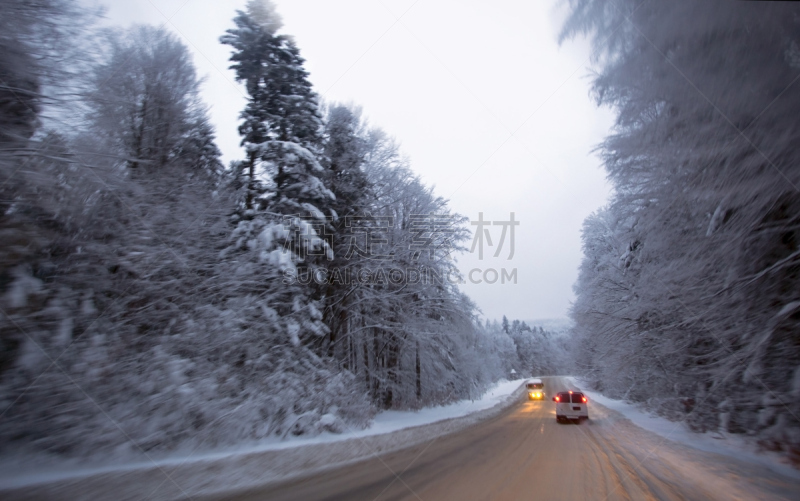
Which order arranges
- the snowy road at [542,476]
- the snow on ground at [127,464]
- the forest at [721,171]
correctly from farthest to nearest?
the forest at [721,171]
the snowy road at [542,476]
the snow on ground at [127,464]

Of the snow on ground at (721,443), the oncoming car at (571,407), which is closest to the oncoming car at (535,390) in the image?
the oncoming car at (571,407)

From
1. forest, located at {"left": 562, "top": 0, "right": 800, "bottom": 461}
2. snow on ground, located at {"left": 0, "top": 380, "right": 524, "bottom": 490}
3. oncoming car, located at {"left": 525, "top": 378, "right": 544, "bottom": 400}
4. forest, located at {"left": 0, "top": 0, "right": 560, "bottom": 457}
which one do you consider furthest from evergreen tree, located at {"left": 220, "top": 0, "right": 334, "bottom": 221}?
oncoming car, located at {"left": 525, "top": 378, "right": 544, "bottom": 400}

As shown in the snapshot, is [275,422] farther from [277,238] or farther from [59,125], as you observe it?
[59,125]

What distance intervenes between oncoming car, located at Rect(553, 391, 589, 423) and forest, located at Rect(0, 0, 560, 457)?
230 inches

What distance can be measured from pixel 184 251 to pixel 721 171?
11748 mm

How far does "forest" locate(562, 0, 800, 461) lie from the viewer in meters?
6.59

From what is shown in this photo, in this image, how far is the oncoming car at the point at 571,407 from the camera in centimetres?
1834

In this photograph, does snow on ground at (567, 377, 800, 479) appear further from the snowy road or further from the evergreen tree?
the evergreen tree

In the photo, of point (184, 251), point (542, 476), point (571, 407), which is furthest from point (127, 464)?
point (571, 407)

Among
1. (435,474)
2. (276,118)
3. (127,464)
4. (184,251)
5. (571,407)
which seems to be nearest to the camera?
(127,464)

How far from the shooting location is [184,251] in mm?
10102

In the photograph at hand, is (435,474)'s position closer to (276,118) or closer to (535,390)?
(276,118)

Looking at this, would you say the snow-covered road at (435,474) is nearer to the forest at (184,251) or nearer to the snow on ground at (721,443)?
the snow on ground at (721,443)

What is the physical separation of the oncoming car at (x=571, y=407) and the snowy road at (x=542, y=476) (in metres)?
6.35
